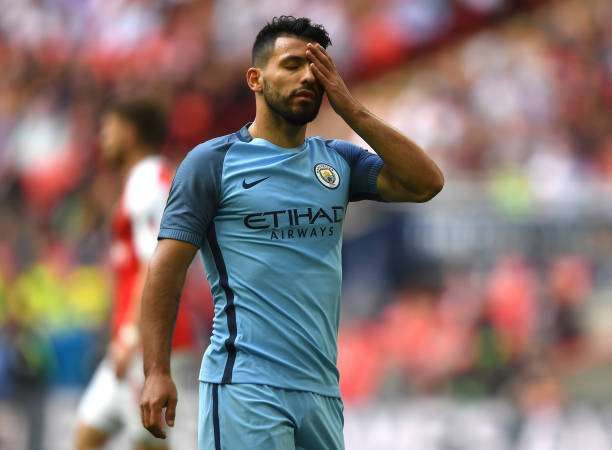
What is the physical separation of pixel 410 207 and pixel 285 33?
22.2 ft

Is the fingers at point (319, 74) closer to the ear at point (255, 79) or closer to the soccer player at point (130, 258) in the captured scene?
the ear at point (255, 79)

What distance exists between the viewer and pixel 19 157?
13641 millimetres

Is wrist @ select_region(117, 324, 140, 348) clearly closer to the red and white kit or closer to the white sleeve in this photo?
the red and white kit

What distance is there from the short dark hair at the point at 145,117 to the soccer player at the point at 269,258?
218 cm

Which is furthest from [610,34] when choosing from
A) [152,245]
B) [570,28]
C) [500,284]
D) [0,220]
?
[152,245]

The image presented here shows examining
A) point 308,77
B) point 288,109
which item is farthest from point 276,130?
point 308,77

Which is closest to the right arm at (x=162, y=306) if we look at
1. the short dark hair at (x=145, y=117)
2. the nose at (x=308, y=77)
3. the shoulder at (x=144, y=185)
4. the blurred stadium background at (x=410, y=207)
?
the nose at (x=308, y=77)

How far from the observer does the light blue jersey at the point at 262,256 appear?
389cm

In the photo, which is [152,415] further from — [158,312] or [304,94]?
[304,94]

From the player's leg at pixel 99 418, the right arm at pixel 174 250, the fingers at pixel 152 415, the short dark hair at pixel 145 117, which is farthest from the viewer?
the short dark hair at pixel 145 117

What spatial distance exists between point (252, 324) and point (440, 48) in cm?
1038

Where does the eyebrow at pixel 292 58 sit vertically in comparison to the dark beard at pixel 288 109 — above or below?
above

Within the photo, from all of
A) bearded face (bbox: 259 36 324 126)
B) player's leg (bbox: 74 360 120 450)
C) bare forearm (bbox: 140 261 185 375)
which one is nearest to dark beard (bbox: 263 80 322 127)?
bearded face (bbox: 259 36 324 126)

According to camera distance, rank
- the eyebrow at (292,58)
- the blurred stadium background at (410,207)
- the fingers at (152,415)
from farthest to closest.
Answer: the blurred stadium background at (410,207) → the eyebrow at (292,58) → the fingers at (152,415)
